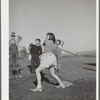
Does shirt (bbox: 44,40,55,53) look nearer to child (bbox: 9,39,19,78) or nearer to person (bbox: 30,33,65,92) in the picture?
person (bbox: 30,33,65,92)

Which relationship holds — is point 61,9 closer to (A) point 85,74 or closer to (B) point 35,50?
(B) point 35,50

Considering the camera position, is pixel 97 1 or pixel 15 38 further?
pixel 97 1

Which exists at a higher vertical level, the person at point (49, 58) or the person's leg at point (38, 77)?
the person at point (49, 58)

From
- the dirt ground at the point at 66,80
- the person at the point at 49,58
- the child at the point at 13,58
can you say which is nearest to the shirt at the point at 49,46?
the person at the point at 49,58

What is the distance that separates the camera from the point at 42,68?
5.21ft

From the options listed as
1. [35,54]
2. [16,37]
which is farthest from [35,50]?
[16,37]

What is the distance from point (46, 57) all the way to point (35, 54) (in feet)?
0.28

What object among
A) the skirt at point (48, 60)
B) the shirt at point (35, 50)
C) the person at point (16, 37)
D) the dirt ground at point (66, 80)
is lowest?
the dirt ground at point (66, 80)

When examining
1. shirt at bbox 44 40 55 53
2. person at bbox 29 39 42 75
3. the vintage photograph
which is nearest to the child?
the vintage photograph

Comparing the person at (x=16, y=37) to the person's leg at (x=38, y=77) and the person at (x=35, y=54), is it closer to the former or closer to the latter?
the person at (x=35, y=54)

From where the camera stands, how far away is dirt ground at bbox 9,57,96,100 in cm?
155

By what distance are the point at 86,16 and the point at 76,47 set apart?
0.83ft

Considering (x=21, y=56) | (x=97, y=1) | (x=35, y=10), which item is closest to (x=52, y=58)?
(x=21, y=56)

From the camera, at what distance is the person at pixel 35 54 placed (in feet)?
5.19
